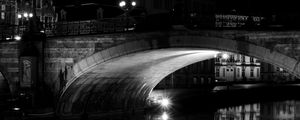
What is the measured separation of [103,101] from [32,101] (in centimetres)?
716

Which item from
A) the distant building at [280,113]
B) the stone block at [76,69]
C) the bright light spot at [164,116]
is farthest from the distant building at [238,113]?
the stone block at [76,69]

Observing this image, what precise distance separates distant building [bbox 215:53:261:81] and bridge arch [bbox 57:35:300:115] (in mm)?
48130

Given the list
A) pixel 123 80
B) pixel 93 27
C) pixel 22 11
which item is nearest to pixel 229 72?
pixel 22 11

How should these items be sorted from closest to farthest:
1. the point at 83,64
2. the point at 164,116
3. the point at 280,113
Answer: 1. the point at 83,64
2. the point at 164,116
3. the point at 280,113

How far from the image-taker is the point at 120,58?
101 feet

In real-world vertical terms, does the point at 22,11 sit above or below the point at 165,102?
above

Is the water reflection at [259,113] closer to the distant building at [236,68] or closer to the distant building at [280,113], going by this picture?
the distant building at [280,113]

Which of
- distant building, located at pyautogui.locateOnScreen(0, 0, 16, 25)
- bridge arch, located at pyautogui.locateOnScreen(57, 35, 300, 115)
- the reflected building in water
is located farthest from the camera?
distant building, located at pyautogui.locateOnScreen(0, 0, 16, 25)

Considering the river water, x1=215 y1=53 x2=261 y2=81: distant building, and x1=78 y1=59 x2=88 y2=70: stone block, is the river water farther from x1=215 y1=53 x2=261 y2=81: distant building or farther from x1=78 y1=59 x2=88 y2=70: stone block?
x1=215 y1=53 x2=261 y2=81: distant building

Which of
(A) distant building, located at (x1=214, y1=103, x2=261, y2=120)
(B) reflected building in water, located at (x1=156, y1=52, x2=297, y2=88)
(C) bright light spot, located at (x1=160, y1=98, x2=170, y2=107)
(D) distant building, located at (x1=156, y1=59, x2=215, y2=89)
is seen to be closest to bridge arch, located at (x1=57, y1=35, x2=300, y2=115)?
(C) bright light spot, located at (x1=160, y1=98, x2=170, y2=107)

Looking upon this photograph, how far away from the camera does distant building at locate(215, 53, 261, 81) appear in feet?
291

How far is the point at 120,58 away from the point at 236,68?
63.3 meters

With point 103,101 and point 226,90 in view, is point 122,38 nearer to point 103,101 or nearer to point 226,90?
point 103,101

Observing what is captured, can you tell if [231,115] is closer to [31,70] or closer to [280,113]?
[280,113]
